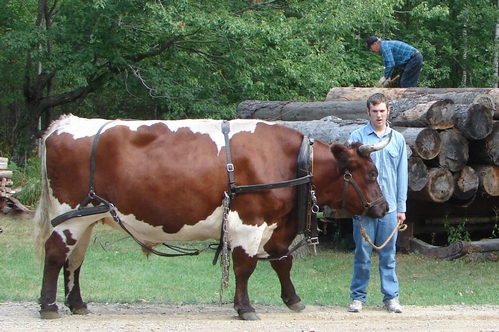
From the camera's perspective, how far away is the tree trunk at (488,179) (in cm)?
1177

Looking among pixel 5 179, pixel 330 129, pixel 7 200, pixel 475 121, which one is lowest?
pixel 7 200

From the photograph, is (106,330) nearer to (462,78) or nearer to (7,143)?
(7,143)

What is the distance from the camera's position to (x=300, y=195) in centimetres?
712

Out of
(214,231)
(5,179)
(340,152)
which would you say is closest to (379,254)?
(340,152)

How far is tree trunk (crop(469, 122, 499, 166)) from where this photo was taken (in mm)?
11703

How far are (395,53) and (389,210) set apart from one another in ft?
26.0

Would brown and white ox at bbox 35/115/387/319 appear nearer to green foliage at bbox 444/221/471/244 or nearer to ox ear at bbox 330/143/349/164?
ox ear at bbox 330/143/349/164

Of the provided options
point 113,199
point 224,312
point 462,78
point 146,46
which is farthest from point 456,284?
point 462,78

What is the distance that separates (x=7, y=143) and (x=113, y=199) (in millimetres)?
18364

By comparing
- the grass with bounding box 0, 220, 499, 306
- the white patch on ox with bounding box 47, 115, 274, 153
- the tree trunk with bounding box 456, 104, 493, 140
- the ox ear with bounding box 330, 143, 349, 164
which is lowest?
the grass with bounding box 0, 220, 499, 306

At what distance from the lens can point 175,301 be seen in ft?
26.9

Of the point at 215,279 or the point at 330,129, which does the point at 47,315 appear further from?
the point at 330,129

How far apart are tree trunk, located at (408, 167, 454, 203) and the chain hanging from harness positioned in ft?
14.6

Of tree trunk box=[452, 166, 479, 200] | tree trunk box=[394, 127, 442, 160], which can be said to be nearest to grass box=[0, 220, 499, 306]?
tree trunk box=[452, 166, 479, 200]
